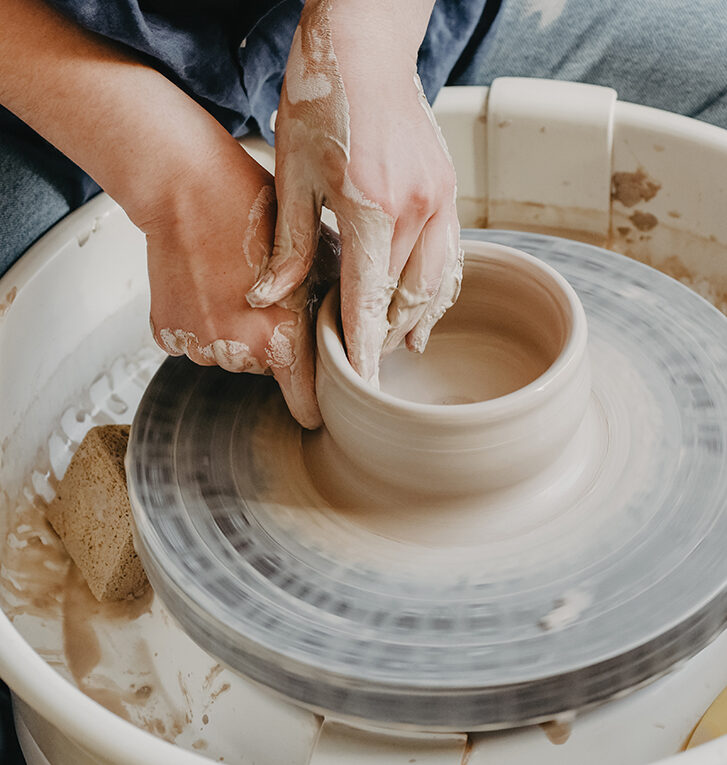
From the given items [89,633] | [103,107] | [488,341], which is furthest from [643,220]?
[89,633]

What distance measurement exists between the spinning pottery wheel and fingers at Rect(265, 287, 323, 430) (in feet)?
0.20

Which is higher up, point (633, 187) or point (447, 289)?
point (447, 289)

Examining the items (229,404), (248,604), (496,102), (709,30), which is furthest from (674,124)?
(248,604)

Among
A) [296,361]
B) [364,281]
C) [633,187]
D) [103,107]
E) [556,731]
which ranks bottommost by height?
[556,731]

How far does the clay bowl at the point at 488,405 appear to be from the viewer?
0.84 metres

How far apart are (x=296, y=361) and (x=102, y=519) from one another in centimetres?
40

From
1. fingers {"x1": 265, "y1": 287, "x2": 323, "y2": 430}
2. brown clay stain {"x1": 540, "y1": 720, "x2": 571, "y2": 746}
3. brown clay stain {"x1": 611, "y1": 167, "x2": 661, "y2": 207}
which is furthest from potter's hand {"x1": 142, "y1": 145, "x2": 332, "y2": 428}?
brown clay stain {"x1": 611, "y1": 167, "x2": 661, "y2": 207}

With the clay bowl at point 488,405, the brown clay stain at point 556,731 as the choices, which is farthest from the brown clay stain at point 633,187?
the brown clay stain at point 556,731

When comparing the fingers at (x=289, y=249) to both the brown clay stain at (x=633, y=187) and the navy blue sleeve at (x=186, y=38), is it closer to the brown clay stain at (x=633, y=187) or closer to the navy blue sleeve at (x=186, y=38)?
the navy blue sleeve at (x=186, y=38)

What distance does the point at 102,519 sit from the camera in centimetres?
120

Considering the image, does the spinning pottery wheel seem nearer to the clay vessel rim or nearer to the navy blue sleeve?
the clay vessel rim

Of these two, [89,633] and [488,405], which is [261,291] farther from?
[89,633]

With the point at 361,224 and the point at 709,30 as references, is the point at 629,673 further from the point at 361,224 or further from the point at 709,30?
the point at 709,30

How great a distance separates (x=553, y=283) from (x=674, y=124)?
60cm
